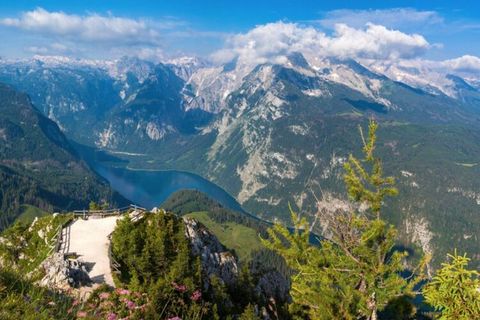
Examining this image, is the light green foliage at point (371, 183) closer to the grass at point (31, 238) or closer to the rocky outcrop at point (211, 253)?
the rocky outcrop at point (211, 253)

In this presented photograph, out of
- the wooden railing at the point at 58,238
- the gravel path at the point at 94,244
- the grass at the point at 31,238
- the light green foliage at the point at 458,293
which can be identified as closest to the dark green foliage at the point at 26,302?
the light green foliage at the point at 458,293

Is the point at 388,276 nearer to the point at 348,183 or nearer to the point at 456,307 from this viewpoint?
the point at 348,183

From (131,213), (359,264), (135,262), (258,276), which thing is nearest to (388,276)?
(359,264)

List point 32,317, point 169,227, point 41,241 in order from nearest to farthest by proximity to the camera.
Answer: point 32,317, point 169,227, point 41,241

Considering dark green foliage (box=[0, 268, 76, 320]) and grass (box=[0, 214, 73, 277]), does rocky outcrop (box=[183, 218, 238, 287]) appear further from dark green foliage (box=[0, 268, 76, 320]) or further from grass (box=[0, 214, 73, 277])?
dark green foliage (box=[0, 268, 76, 320])

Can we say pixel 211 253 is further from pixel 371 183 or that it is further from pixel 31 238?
pixel 371 183
